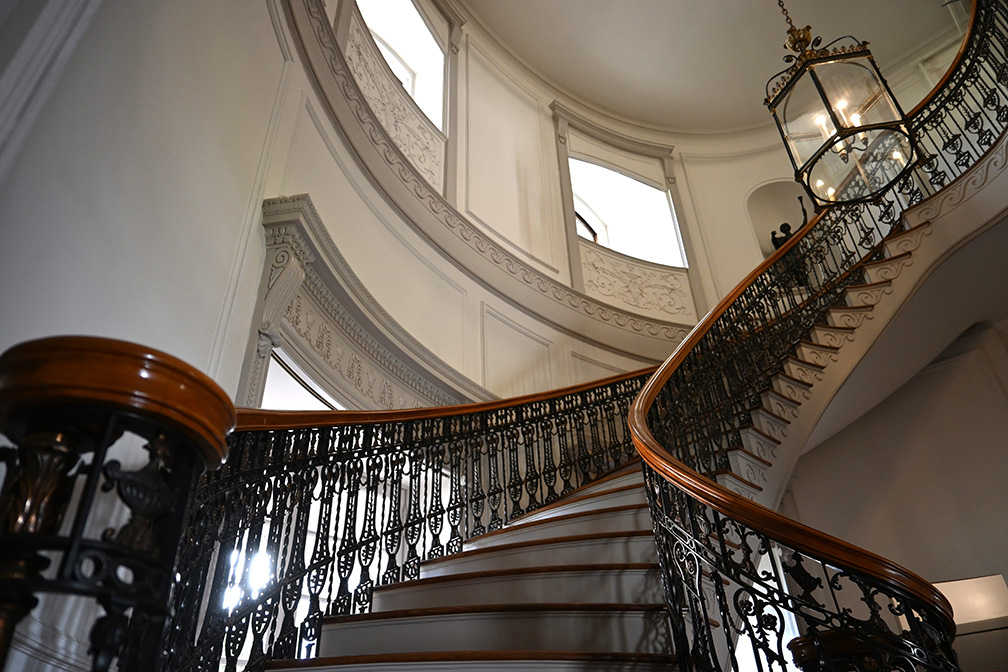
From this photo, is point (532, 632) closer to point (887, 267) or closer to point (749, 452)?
point (749, 452)

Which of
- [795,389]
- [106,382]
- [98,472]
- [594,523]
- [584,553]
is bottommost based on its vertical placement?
[98,472]

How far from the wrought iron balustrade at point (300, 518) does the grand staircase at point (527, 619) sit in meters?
0.21

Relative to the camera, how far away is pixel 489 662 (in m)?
2.30

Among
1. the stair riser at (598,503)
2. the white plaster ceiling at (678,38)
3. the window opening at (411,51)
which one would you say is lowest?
the stair riser at (598,503)

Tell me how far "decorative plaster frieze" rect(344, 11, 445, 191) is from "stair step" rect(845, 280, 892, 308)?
3.81 meters

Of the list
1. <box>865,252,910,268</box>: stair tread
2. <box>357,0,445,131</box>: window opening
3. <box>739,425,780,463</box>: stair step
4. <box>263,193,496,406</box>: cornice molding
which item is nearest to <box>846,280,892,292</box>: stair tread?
<box>865,252,910,268</box>: stair tread

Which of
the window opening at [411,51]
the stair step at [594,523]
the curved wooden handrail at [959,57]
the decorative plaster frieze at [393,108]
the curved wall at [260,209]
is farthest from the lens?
the window opening at [411,51]

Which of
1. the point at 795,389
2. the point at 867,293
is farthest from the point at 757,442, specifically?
the point at 867,293

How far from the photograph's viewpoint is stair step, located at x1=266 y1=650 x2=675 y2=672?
90.4 inches

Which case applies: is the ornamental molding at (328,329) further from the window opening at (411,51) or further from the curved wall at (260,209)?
the window opening at (411,51)

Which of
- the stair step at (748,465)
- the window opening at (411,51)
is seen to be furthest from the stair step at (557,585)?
the window opening at (411,51)

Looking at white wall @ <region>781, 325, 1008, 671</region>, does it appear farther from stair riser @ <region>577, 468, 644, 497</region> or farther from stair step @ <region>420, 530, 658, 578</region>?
stair step @ <region>420, 530, 658, 578</region>

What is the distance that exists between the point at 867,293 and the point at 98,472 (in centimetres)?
569

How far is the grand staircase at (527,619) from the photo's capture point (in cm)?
235
